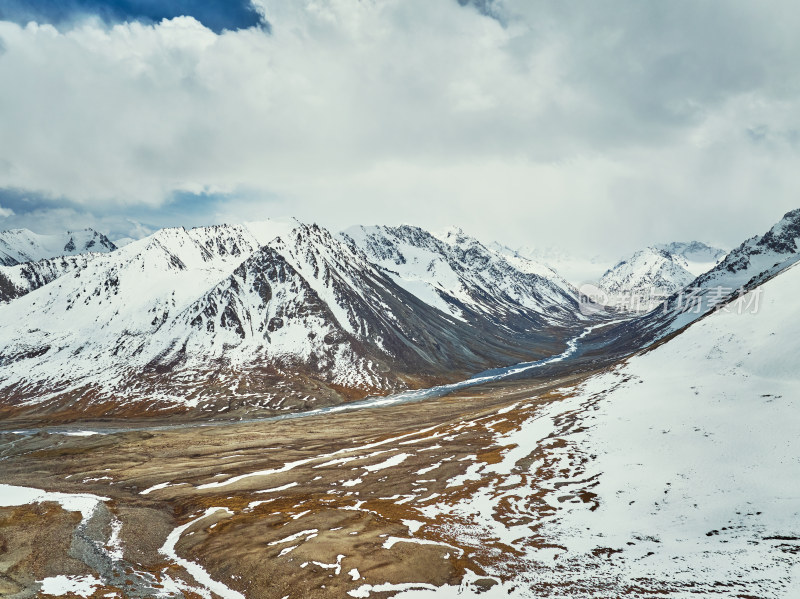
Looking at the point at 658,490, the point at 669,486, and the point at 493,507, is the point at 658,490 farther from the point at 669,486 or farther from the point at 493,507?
the point at 493,507

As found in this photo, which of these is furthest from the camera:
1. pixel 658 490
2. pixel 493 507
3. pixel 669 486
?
pixel 493 507

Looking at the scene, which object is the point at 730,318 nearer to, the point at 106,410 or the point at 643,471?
the point at 643,471

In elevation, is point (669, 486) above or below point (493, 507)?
above

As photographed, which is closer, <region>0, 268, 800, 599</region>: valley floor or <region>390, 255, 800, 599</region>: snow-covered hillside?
<region>390, 255, 800, 599</region>: snow-covered hillside

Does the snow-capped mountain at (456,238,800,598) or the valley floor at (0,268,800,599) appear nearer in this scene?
the snow-capped mountain at (456,238,800,598)

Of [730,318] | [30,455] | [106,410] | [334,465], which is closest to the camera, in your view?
[334,465]

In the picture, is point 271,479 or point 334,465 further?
point 334,465

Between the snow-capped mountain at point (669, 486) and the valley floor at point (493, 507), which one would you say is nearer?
the snow-capped mountain at point (669, 486)

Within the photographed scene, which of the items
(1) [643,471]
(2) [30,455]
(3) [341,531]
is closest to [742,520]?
(1) [643,471]

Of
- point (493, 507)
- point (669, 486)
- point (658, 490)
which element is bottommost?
point (493, 507)

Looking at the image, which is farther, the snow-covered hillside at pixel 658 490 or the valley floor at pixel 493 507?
the valley floor at pixel 493 507

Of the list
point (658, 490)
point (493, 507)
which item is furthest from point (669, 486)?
point (493, 507)
